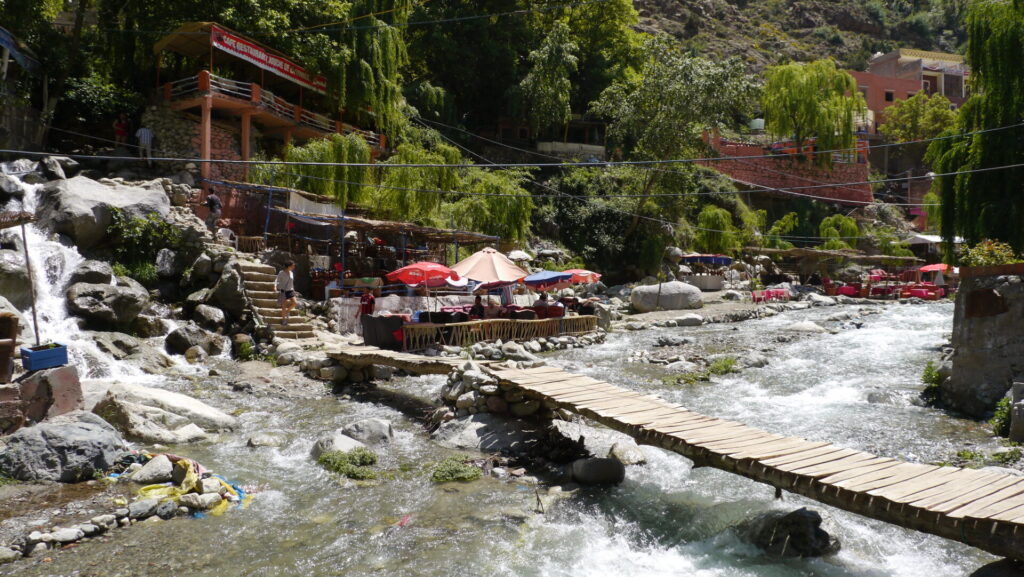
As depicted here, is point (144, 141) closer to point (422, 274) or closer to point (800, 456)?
point (422, 274)

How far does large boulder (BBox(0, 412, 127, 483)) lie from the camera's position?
6770mm

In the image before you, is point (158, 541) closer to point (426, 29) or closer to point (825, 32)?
point (426, 29)

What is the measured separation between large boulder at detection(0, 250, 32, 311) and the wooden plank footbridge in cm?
1116

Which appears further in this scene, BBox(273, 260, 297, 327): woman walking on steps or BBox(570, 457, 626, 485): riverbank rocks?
BBox(273, 260, 297, 327): woman walking on steps

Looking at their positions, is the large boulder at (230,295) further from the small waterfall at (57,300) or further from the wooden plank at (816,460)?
the wooden plank at (816,460)

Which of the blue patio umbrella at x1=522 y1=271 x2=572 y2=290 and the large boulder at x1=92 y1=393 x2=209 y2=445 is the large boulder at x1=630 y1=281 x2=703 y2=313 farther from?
the large boulder at x1=92 y1=393 x2=209 y2=445

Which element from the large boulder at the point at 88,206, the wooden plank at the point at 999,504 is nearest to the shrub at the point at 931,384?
the wooden plank at the point at 999,504

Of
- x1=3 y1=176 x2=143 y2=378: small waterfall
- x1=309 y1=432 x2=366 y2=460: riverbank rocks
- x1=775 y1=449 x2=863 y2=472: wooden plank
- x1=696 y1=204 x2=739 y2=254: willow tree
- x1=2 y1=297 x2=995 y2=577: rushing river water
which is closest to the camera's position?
x1=2 y1=297 x2=995 y2=577: rushing river water

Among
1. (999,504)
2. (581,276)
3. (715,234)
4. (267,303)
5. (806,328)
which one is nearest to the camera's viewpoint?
(999,504)

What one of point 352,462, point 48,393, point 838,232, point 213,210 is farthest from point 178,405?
point 838,232

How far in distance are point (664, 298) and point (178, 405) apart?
1979 cm

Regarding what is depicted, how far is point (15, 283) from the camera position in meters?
13.1

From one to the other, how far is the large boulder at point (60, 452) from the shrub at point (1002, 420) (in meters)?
11.1

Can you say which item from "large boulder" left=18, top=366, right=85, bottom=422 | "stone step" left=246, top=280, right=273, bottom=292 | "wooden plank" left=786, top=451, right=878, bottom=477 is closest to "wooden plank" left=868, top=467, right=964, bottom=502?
"wooden plank" left=786, top=451, right=878, bottom=477
